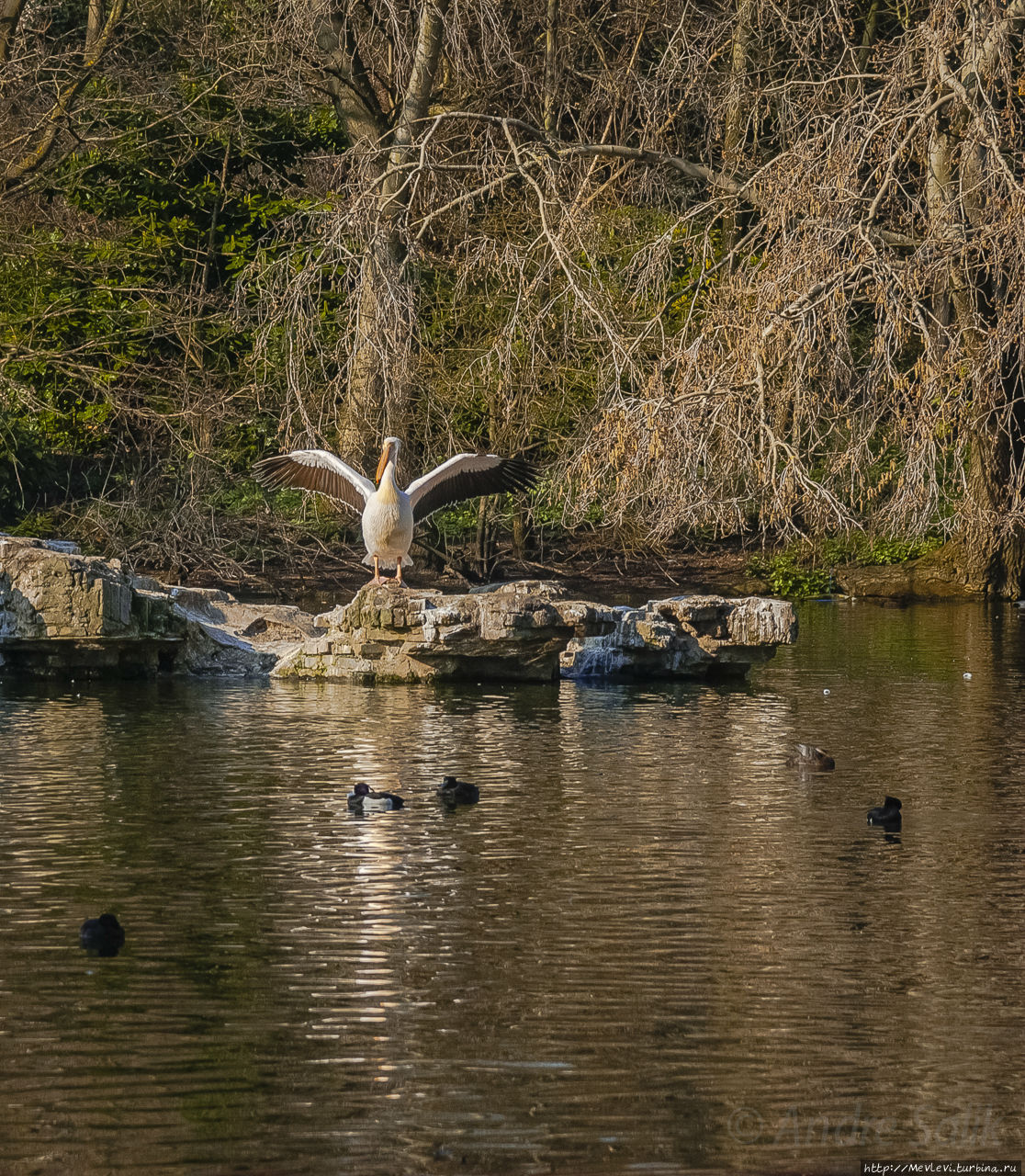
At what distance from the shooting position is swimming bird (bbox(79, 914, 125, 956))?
18.0ft

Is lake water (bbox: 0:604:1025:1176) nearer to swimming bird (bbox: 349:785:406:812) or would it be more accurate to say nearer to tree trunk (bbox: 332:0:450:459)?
swimming bird (bbox: 349:785:406:812)

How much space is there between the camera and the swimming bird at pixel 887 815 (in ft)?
24.4

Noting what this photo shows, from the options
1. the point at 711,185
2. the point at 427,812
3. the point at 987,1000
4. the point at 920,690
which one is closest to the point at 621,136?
the point at 711,185

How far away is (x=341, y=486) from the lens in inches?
547

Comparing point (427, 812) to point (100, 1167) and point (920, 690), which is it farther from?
point (920, 690)

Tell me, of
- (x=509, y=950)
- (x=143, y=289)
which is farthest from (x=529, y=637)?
(x=143, y=289)

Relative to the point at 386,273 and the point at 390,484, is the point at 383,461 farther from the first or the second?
the point at 386,273

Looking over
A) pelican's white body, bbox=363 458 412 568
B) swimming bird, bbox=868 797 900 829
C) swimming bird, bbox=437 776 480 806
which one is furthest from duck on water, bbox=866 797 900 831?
pelican's white body, bbox=363 458 412 568

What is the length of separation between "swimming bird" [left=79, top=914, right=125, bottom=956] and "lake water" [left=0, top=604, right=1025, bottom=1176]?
0.19ft

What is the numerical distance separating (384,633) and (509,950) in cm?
653

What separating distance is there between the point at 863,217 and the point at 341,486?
430 cm

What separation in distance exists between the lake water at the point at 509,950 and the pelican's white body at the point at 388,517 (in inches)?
114

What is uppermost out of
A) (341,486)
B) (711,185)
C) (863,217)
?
(711,185)
